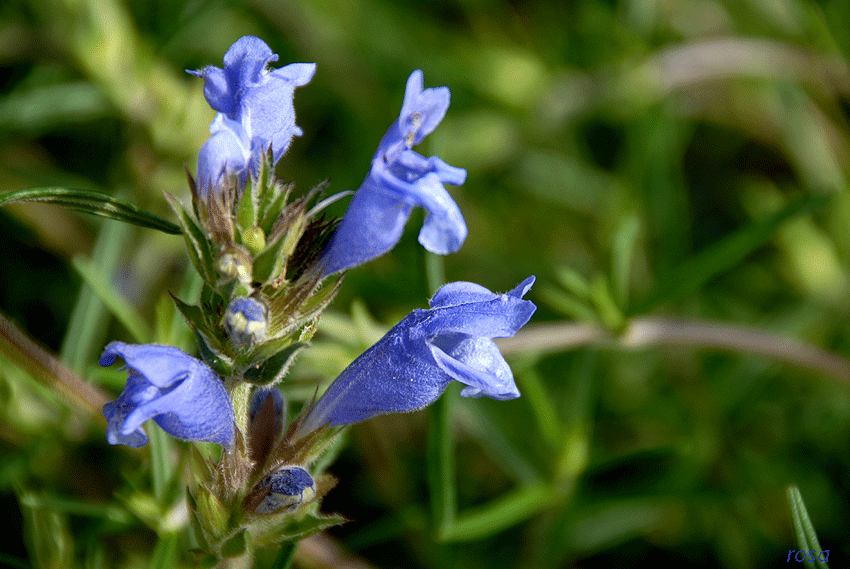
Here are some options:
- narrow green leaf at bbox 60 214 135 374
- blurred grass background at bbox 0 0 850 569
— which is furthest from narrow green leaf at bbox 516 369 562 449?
narrow green leaf at bbox 60 214 135 374

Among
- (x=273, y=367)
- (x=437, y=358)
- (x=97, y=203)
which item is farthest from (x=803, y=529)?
(x=97, y=203)

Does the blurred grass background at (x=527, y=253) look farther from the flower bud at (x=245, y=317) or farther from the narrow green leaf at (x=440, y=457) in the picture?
the flower bud at (x=245, y=317)

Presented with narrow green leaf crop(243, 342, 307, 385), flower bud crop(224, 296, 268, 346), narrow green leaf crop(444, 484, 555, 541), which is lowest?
narrow green leaf crop(444, 484, 555, 541)

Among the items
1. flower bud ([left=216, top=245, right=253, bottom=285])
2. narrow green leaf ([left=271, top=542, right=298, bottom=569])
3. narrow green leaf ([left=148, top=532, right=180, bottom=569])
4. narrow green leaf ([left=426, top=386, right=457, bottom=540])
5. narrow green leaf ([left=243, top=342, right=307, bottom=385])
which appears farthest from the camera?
narrow green leaf ([left=426, top=386, right=457, bottom=540])

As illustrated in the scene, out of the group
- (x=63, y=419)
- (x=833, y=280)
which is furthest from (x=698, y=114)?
(x=63, y=419)

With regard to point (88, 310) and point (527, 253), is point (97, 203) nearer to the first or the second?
point (88, 310)

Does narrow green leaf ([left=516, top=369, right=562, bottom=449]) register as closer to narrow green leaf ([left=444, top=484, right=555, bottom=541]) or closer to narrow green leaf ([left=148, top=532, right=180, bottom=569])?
narrow green leaf ([left=444, top=484, right=555, bottom=541])

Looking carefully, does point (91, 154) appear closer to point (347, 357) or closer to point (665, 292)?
point (347, 357)
